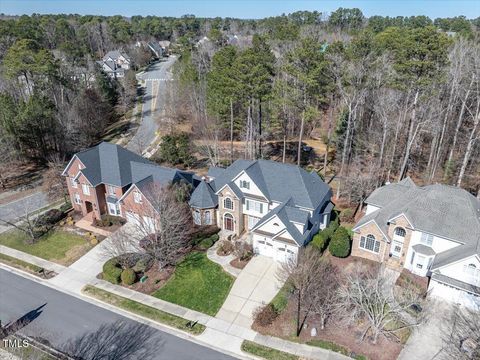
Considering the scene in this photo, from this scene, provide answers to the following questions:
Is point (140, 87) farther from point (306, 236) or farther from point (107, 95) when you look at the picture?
point (306, 236)

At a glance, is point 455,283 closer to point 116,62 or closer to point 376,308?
point 376,308

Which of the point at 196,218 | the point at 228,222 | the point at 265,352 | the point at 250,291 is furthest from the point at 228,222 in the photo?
the point at 265,352

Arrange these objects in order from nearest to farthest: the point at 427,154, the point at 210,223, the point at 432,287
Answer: the point at 432,287 → the point at 210,223 → the point at 427,154

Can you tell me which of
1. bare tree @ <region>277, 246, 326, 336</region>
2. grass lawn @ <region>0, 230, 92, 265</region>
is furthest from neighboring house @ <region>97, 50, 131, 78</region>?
bare tree @ <region>277, 246, 326, 336</region>

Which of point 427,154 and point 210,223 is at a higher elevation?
point 427,154

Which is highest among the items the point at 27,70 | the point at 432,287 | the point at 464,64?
the point at 464,64

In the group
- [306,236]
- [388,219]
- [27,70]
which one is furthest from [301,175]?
[27,70]

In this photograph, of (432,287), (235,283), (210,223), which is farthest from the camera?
(210,223)

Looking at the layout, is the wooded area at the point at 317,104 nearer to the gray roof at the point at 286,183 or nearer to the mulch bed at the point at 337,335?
the gray roof at the point at 286,183
